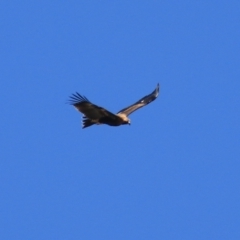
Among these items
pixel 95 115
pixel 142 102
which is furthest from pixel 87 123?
pixel 142 102

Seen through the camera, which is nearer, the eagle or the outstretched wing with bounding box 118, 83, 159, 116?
the eagle

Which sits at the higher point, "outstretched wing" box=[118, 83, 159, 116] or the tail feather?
"outstretched wing" box=[118, 83, 159, 116]

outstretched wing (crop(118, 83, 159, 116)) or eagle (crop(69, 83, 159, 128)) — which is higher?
outstretched wing (crop(118, 83, 159, 116))

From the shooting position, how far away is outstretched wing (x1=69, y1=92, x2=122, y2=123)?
27422 millimetres

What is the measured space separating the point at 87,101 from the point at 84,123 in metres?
1.30

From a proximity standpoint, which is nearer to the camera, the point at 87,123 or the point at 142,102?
the point at 87,123

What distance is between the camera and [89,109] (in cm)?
2797

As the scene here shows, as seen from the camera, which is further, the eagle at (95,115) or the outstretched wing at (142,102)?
the outstretched wing at (142,102)

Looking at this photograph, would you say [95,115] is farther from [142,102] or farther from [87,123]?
[142,102]

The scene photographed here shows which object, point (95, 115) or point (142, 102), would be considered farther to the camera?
point (142, 102)

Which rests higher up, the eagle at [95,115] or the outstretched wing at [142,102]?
the outstretched wing at [142,102]

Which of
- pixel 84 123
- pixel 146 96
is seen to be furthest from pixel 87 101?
pixel 146 96

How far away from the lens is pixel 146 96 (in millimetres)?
32875

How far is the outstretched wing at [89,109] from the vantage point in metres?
27.4
